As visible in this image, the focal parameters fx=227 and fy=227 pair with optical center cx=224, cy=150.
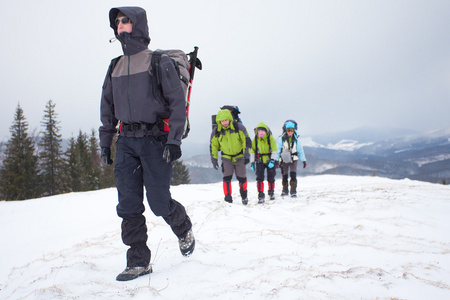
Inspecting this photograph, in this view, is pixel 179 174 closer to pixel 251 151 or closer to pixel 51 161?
pixel 51 161

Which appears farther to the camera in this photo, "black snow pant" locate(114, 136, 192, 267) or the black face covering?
the black face covering

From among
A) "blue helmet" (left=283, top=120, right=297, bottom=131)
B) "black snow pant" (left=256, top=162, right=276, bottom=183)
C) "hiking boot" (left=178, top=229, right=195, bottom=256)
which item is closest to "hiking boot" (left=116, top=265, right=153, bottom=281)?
"hiking boot" (left=178, top=229, right=195, bottom=256)

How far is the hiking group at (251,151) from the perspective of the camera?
6629 millimetres

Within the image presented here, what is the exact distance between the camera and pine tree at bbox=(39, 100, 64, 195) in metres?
32.4

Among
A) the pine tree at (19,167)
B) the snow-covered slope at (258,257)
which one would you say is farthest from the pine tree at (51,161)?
the snow-covered slope at (258,257)

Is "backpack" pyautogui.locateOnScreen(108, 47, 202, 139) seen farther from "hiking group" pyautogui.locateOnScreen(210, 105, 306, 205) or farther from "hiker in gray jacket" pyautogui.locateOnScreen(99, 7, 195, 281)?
"hiking group" pyautogui.locateOnScreen(210, 105, 306, 205)

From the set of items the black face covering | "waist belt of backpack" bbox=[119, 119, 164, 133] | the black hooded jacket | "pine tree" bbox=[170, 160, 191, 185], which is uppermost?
the black face covering

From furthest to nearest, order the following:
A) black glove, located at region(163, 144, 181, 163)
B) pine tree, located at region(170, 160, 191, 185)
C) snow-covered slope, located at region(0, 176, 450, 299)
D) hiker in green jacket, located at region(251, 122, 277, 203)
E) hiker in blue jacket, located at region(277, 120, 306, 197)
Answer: pine tree, located at region(170, 160, 191, 185), hiker in blue jacket, located at region(277, 120, 306, 197), hiker in green jacket, located at region(251, 122, 277, 203), black glove, located at region(163, 144, 181, 163), snow-covered slope, located at region(0, 176, 450, 299)

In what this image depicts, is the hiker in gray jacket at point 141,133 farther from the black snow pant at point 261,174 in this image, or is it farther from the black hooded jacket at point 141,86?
the black snow pant at point 261,174

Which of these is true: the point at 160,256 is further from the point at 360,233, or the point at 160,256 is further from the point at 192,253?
the point at 360,233

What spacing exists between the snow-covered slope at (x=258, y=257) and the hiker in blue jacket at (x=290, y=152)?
9.38ft

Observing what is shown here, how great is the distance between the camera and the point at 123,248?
3.24m

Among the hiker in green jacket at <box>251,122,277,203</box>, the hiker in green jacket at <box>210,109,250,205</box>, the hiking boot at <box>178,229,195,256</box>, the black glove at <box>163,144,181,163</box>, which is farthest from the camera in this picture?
the hiker in green jacket at <box>251,122,277,203</box>

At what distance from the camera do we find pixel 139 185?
8.29ft
